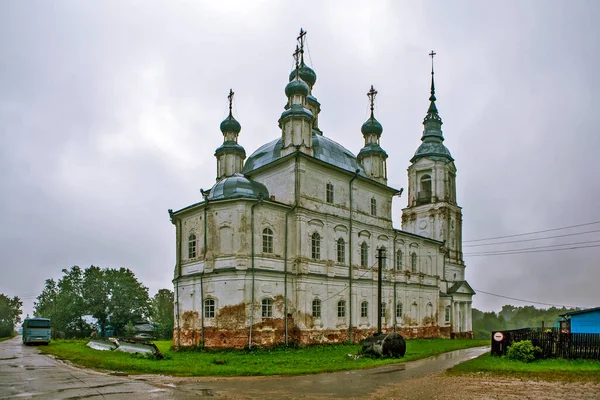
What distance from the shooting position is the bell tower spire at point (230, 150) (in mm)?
31109

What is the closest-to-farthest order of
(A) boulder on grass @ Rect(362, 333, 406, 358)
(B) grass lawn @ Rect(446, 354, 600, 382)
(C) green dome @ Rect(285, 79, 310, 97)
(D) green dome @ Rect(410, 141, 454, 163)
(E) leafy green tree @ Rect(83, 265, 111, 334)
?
(B) grass lawn @ Rect(446, 354, 600, 382) < (A) boulder on grass @ Rect(362, 333, 406, 358) < (C) green dome @ Rect(285, 79, 310, 97) < (D) green dome @ Rect(410, 141, 454, 163) < (E) leafy green tree @ Rect(83, 265, 111, 334)

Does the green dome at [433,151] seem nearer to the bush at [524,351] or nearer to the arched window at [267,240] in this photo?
the arched window at [267,240]

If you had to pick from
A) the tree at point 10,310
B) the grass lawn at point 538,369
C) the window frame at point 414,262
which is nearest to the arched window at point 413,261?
the window frame at point 414,262

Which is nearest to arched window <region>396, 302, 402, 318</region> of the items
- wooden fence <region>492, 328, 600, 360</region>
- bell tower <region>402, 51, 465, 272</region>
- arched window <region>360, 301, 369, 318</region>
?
arched window <region>360, 301, 369, 318</region>

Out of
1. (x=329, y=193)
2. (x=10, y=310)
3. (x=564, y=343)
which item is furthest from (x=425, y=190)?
(x=10, y=310)

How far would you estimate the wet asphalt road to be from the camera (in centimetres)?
1200

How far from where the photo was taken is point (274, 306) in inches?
971

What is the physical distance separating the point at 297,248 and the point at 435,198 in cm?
2073

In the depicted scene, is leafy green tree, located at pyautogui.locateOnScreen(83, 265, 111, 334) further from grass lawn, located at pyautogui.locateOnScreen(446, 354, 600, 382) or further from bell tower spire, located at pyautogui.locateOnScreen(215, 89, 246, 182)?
grass lawn, located at pyautogui.locateOnScreen(446, 354, 600, 382)

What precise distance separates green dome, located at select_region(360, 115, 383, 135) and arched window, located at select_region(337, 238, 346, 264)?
10.3m

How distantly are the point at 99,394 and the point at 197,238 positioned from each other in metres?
14.0

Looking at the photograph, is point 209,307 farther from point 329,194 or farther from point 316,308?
point 329,194

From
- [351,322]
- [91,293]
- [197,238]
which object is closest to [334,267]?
[351,322]

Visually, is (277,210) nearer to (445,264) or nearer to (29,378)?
(29,378)
